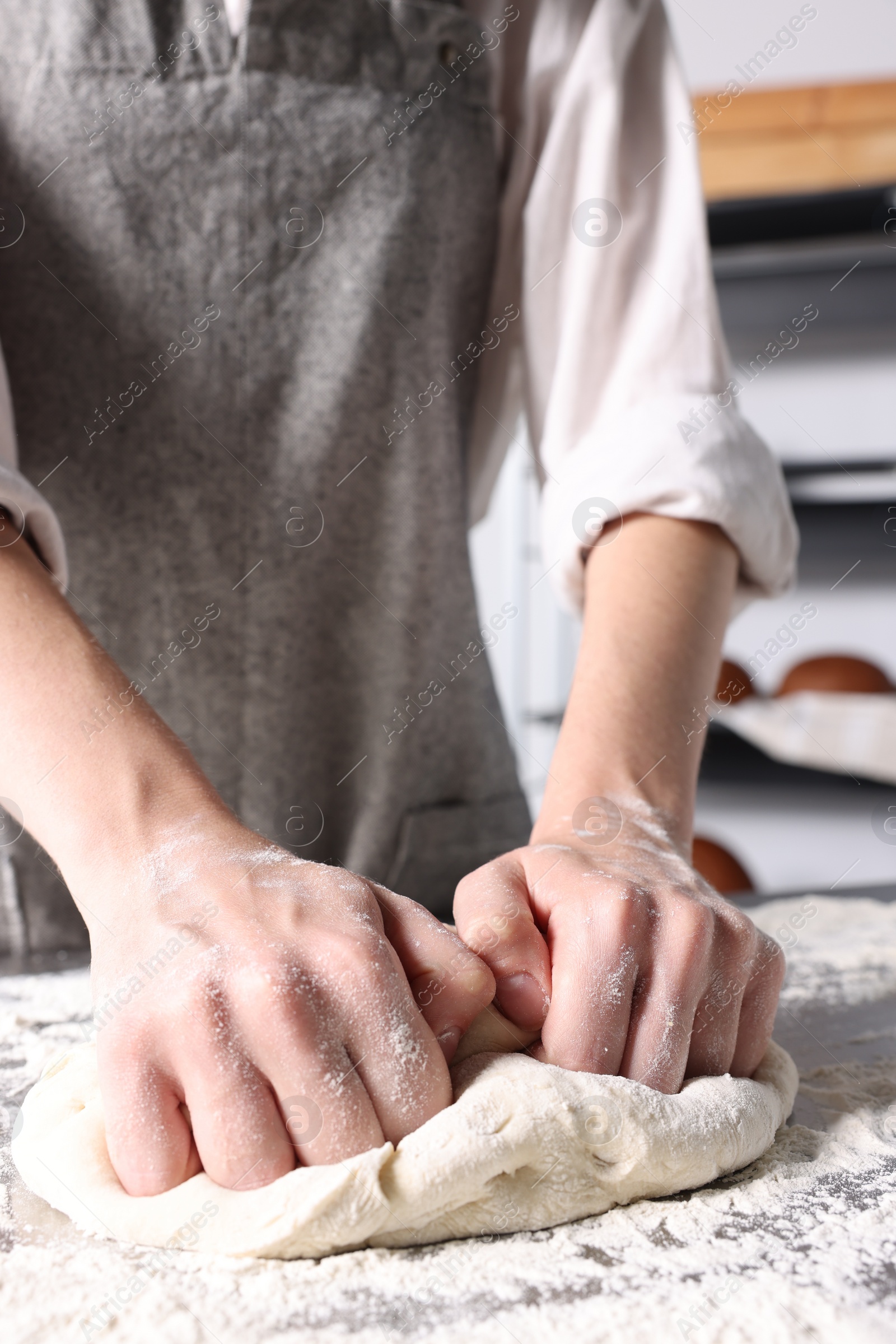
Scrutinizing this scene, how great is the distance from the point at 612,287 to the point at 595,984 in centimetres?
60

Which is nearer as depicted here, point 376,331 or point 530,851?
point 530,851

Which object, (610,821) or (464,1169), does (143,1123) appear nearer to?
(464,1169)

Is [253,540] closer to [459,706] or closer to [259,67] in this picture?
[459,706]

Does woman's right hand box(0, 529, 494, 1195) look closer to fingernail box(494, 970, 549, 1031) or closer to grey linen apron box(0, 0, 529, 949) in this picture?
fingernail box(494, 970, 549, 1031)

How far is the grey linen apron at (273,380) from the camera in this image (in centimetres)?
80

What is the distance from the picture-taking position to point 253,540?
2.89 ft

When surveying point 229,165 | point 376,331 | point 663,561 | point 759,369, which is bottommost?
point 759,369

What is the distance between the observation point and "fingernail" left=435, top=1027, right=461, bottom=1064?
485mm

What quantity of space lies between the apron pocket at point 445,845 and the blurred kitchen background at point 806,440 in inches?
46.0

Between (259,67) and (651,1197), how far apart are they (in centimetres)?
86

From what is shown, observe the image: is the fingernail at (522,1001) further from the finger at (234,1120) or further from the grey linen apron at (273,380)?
the grey linen apron at (273,380)

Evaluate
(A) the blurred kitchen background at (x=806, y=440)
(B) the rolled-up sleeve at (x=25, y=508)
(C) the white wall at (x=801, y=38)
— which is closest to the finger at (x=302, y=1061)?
(B) the rolled-up sleeve at (x=25, y=508)

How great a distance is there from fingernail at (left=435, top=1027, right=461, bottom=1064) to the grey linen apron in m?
0.44

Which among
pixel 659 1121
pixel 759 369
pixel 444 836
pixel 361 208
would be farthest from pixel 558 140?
pixel 759 369
